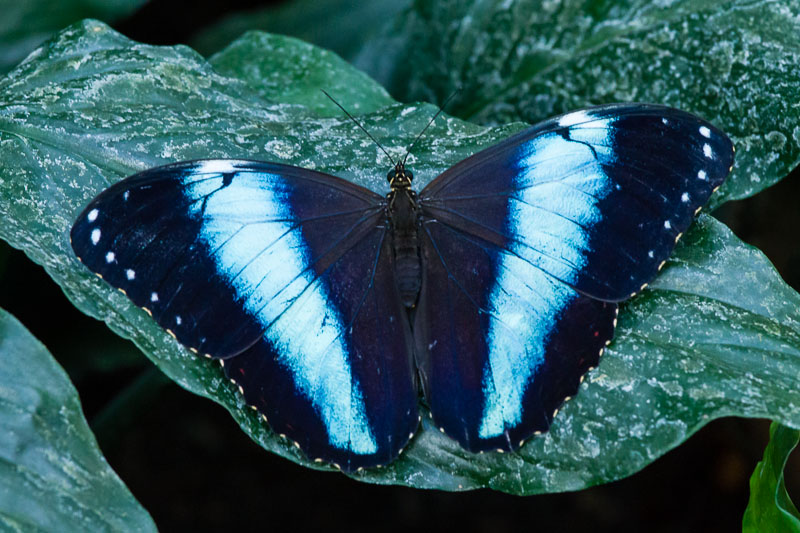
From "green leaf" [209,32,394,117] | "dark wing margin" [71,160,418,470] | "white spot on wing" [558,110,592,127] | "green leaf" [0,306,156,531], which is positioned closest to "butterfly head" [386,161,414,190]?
"dark wing margin" [71,160,418,470]

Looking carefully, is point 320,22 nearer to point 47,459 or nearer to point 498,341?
point 498,341

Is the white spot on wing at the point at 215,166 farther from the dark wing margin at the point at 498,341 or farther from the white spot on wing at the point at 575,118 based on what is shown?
the white spot on wing at the point at 575,118

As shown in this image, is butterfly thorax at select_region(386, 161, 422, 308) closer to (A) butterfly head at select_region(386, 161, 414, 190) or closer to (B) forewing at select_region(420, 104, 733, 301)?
(A) butterfly head at select_region(386, 161, 414, 190)

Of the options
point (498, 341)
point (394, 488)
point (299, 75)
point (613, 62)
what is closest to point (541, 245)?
point (498, 341)

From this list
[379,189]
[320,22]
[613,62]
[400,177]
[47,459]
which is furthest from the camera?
[320,22]

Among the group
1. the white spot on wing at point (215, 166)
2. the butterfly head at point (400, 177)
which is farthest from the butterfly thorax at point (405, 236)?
the white spot on wing at point (215, 166)
